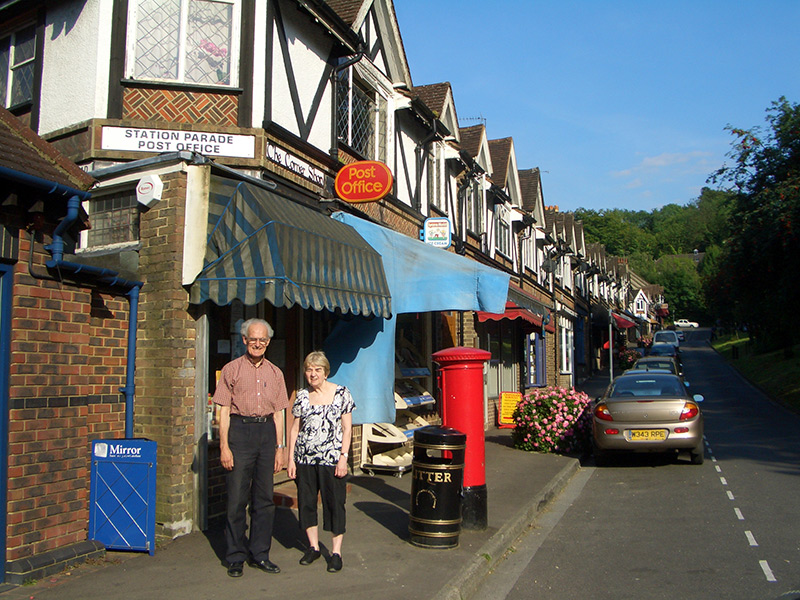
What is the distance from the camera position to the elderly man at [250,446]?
17.5 ft

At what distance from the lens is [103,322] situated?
6379 millimetres

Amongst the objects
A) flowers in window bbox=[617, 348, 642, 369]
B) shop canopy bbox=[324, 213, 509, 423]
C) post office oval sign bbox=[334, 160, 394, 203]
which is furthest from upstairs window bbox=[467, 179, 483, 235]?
flowers in window bbox=[617, 348, 642, 369]

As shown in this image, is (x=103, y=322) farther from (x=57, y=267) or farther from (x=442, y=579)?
(x=442, y=579)

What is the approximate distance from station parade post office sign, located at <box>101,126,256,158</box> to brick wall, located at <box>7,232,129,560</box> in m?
2.35

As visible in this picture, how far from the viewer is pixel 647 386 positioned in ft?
39.3

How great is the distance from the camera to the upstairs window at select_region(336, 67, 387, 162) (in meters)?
10.5

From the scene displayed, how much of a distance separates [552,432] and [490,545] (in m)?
6.55

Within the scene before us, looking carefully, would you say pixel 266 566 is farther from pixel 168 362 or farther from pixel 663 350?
pixel 663 350

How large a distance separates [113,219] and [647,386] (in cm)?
902

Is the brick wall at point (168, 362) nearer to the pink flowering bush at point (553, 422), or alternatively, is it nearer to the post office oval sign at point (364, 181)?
the post office oval sign at point (364, 181)

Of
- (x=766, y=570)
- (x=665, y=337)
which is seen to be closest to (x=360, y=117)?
(x=766, y=570)

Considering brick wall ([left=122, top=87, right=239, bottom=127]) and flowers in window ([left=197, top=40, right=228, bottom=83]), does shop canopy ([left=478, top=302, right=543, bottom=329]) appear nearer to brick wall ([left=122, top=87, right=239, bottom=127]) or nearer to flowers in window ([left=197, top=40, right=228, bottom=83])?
brick wall ([left=122, top=87, right=239, bottom=127])

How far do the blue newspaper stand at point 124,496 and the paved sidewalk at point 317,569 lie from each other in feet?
0.55

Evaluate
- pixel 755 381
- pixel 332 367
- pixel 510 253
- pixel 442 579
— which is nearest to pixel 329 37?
pixel 332 367
